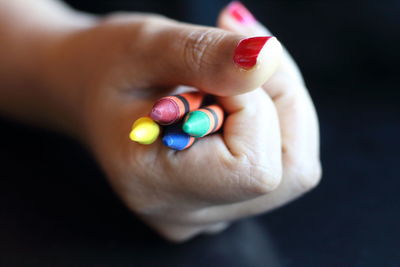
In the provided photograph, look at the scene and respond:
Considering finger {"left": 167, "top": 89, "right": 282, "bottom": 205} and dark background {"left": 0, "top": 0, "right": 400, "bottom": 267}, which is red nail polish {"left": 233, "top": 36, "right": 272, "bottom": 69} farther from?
dark background {"left": 0, "top": 0, "right": 400, "bottom": 267}

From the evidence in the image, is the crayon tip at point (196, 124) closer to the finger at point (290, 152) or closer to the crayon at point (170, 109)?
the crayon at point (170, 109)

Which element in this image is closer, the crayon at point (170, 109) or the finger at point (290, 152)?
the crayon at point (170, 109)

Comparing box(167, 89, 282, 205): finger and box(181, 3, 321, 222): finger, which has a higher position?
box(167, 89, 282, 205): finger

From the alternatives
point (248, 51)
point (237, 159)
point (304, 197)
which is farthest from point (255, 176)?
point (304, 197)

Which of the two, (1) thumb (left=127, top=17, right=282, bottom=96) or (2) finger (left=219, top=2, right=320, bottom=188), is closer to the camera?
(1) thumb (left=127, top=17, right=282, bottom=96)

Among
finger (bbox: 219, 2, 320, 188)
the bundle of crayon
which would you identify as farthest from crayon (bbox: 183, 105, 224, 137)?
finger (bbox: 219, 2, 320, 188)

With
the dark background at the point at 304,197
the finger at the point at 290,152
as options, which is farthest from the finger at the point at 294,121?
the dark background at the point at 304,197

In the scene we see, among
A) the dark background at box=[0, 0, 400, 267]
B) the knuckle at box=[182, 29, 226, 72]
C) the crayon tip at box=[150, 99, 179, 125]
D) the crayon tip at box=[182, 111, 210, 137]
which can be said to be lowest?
the dark background at box=[0, 0, 400, 267]
